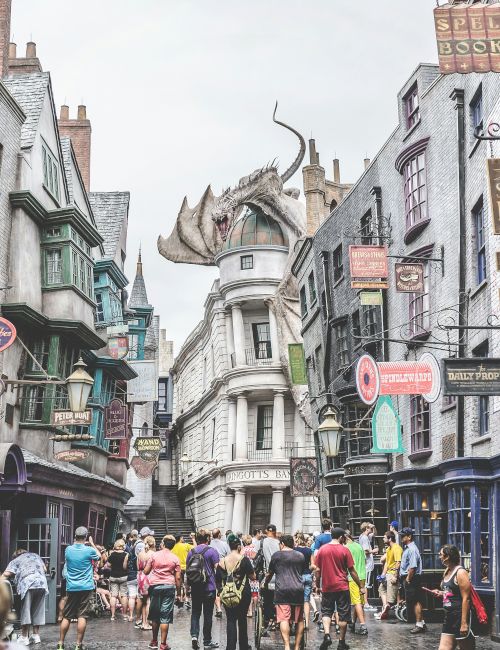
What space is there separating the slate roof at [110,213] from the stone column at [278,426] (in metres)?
12.0

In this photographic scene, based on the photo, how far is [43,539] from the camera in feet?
84.8

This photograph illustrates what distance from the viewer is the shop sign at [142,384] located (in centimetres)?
3919

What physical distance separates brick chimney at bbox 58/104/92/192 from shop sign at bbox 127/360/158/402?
7231mm

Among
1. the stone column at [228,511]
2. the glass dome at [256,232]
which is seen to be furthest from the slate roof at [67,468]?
the glass dome at [256,232]

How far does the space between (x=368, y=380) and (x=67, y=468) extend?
11.1m

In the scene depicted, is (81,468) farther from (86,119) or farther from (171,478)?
(171,478)

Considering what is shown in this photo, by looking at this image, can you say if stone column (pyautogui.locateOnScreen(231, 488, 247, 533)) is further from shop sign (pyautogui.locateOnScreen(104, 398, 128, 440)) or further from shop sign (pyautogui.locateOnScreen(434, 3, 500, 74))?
shop sign (pyautogui.locateOnScreen(434, 3, 500, 74))

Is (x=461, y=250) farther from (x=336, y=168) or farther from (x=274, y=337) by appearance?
(x=336, y=168)

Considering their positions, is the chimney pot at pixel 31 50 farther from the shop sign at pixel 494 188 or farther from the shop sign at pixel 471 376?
the shop sign at pixel 471 376

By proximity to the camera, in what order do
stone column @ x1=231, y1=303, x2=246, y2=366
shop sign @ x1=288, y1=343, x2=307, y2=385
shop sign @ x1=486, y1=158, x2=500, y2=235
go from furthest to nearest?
stone column @ x1=231, y1=303, x2=246, y2=366 → shop sign @ x1=288, y1=343, x2=307, y2=385 → shop sign @ x1=486, y1=158, x2=500, y2=235

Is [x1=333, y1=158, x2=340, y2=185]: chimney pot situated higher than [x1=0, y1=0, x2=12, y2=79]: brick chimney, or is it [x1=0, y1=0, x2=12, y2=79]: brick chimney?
[x1=333, y1=158, x2=340, y2=185]: chimney pot

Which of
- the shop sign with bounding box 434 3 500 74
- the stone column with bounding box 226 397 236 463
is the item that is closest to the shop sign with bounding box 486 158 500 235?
the shop sign with bounding box 434 3 500 74

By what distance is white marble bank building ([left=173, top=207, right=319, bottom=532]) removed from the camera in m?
46.7

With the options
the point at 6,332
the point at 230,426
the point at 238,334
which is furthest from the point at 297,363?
the point at 6,332
